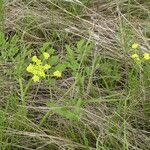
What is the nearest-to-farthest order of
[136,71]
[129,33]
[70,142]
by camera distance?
[70,142] → [136,71] → [129,33]

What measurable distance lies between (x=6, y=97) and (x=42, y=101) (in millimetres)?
163

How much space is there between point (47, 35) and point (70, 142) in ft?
2.53

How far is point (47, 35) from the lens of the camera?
215 centimetres

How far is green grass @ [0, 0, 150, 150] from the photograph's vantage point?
Answer: 156cm

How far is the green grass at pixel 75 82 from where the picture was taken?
1560 mm

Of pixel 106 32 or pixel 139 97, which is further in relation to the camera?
pixel 106 32

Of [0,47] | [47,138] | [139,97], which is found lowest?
[47,138]

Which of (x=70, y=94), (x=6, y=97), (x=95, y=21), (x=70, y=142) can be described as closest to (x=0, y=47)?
(x=6, y=97)

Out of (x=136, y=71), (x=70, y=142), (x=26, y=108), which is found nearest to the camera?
(x=70, y=142)

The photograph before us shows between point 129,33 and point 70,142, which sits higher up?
point 129,33

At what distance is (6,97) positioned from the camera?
66.0 inches

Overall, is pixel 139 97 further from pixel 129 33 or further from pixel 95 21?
pixel 95 21

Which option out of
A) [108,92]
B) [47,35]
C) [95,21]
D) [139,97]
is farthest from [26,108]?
[95,21]

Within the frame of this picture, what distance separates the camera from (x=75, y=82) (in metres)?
1.61
